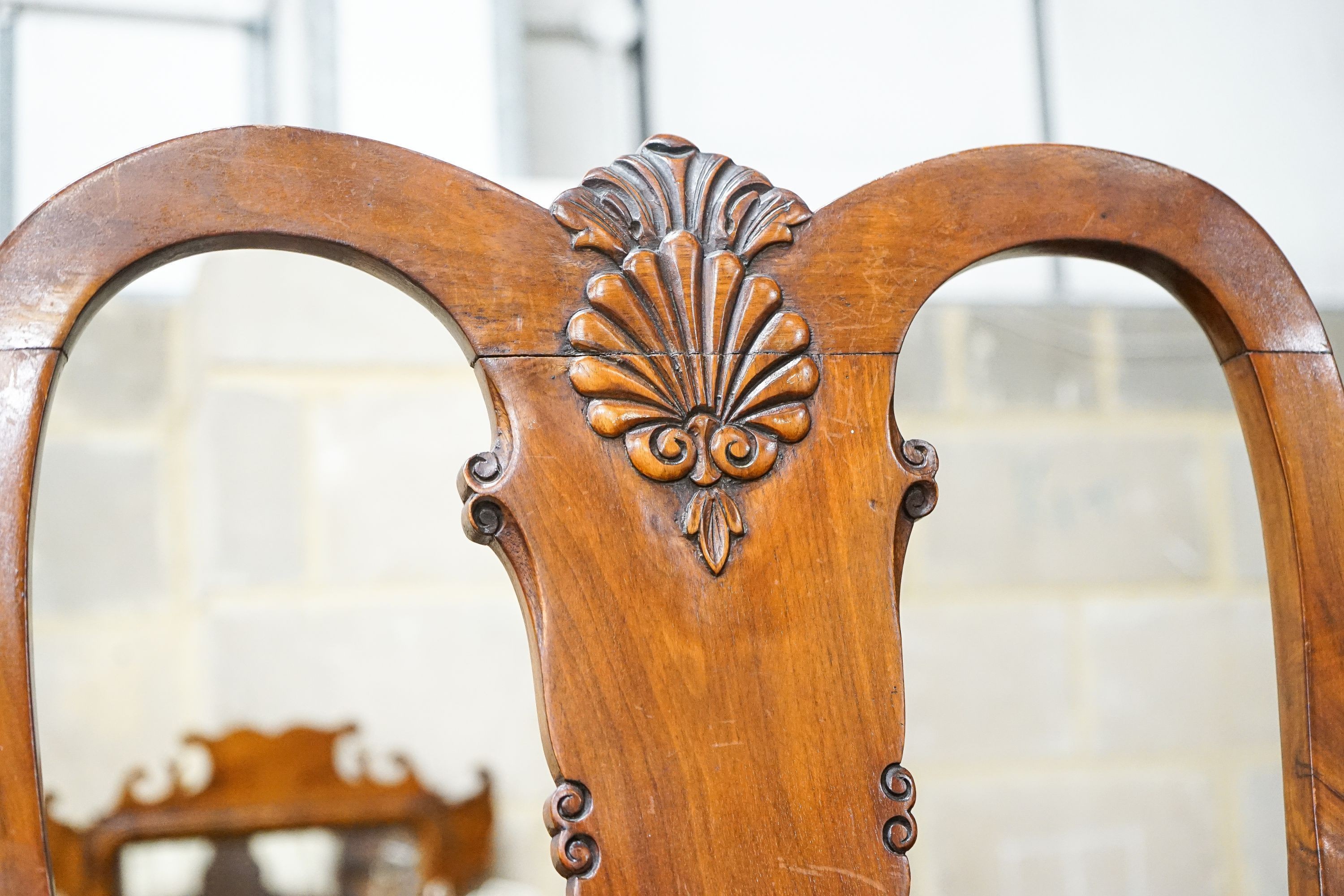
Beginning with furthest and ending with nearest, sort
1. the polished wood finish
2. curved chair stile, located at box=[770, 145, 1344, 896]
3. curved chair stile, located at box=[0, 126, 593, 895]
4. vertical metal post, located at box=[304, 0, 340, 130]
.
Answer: vertical metal post, located at box=[304, 0, 340, 130] → the polished wood finish → curved chair stile, located at box=[770, 145, 1344, 896] → curved chair stile, located at box=[0, 126, 593, 895]

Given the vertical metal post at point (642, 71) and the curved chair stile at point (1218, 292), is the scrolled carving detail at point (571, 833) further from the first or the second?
the vertical metal post at point (642, 71)

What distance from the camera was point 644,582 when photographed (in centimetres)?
51

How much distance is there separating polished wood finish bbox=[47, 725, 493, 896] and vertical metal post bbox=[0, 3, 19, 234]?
47cm

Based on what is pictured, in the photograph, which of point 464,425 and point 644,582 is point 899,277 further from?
point 464,425

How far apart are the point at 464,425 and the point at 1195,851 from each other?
807 millimetres

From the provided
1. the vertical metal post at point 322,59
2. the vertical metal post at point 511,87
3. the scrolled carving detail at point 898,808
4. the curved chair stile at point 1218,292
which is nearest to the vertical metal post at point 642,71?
the vertical metal post at point 511,87

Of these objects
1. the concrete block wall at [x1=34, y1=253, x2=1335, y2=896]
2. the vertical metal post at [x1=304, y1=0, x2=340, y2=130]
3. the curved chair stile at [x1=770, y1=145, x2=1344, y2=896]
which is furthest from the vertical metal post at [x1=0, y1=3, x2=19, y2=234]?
the curved chair stile at [x1=770, y1=145, x2=1344, y2=896]

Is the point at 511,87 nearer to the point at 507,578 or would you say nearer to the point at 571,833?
the point at 507,578

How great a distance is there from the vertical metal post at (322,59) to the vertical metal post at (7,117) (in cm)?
25

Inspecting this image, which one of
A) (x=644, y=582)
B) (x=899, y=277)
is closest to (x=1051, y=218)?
(x=899, y=277)

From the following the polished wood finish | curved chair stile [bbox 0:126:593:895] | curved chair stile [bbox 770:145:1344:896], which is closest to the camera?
curved chair stile [bbox 0:126:593:895]

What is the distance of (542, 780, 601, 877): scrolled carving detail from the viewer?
1.59ft

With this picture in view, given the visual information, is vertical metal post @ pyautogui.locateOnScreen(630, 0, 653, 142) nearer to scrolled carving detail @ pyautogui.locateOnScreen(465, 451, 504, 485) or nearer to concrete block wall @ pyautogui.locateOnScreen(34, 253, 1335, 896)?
concrete block wall @ pyautogui.locateOnScreen(34, 253, 1335, 896)

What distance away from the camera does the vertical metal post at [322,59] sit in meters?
1.11
